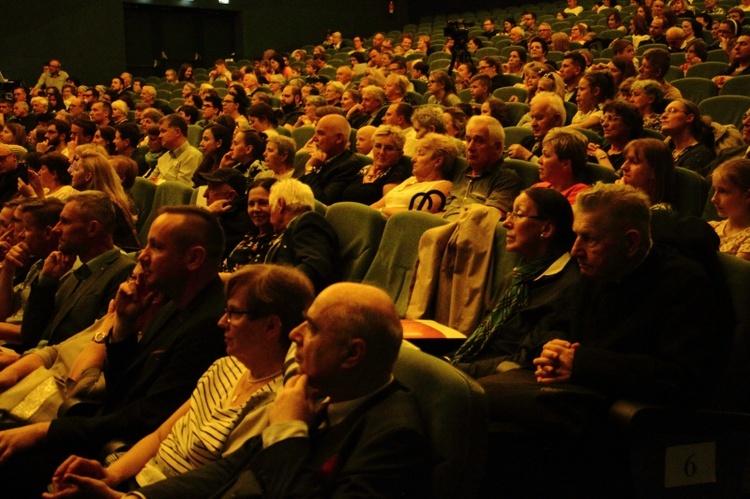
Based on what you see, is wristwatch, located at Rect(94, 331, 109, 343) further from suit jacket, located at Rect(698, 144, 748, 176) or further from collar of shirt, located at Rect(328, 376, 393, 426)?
suit jacket, located at Rect(698, 144, 748, 176)

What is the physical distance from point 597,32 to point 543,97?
229 inches

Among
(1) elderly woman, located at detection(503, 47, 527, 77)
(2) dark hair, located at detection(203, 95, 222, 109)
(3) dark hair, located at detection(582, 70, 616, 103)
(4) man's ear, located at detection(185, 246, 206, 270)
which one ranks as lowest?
(4) man's ear, located at detection(185, 246, 206, 270)

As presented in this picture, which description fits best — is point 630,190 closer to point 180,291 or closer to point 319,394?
point 319,394

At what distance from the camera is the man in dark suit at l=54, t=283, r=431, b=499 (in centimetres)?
152

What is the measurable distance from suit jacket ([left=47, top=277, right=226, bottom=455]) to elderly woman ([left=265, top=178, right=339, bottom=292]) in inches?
37.9

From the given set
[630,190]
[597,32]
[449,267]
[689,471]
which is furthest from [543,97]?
[597,32]

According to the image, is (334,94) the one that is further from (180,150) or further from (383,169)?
(383,169)

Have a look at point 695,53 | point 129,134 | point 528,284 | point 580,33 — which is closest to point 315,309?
point 528,284

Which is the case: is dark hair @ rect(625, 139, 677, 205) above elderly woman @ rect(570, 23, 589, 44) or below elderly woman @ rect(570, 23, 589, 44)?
below

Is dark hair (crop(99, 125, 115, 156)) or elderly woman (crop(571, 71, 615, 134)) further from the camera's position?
dark hair (crop(99, 125, 115, 156))

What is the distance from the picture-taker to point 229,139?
19.2 feet

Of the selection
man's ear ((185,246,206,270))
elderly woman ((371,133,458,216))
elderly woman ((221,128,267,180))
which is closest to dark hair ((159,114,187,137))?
elderly woman ((221,128,267,180))

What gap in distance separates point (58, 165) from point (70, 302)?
2.08 m

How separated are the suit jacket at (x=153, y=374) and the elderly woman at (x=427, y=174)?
6.46 feet
